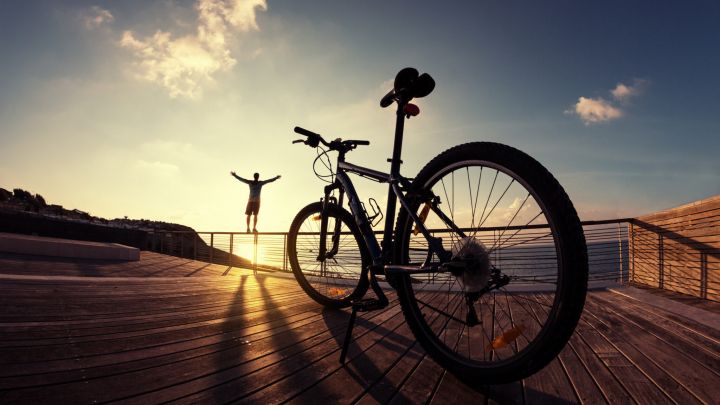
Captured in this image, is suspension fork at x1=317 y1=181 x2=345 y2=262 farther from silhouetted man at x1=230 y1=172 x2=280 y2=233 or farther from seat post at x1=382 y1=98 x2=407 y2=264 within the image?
silhouetted man at x1=230 y1=172 x2=280 y2=233

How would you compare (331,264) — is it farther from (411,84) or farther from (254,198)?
(254,198)

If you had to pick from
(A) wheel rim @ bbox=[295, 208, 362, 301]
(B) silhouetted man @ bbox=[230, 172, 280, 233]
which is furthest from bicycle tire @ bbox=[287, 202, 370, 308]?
(B) silhouetted man @ bbox=[230, 172, 280, 233]

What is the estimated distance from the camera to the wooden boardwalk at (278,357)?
1.38 m

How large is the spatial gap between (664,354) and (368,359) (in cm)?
Result: 156

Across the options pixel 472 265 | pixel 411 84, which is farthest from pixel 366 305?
pixel 411 84

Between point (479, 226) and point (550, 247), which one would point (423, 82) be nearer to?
point (479, 226)

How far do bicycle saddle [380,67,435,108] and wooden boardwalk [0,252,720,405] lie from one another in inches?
55.4

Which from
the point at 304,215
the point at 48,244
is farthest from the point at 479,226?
the point at 48,244

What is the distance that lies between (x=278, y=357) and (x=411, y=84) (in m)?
1.59

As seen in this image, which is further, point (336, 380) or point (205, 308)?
point (205, 308)

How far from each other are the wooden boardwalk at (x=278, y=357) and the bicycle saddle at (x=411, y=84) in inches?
55.4

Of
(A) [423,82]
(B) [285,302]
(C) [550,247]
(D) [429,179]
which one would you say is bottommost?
(B) [285,302]

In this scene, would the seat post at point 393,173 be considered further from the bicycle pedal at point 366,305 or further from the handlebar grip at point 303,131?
the handlebar grip at point 303,131

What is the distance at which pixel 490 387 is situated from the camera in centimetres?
150
